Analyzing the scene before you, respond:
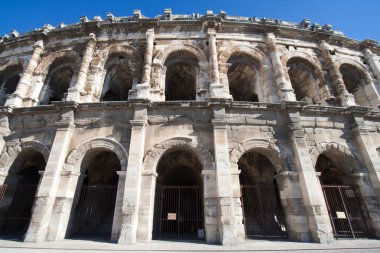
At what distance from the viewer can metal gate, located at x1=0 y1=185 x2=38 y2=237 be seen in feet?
23.5

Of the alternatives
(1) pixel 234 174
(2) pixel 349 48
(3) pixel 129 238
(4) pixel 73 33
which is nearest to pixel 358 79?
(2) pixel 349 48

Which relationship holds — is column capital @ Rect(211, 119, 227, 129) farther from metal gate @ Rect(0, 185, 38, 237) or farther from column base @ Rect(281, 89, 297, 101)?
metal gate @ Rect(0, 185, 38, 237)

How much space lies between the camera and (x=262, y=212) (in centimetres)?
809

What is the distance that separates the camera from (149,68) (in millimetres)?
8484

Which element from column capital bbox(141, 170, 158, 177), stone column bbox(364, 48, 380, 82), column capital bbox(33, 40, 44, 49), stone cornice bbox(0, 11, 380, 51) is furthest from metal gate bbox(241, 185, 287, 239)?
column capital bbox(33, 40, 44, 49)

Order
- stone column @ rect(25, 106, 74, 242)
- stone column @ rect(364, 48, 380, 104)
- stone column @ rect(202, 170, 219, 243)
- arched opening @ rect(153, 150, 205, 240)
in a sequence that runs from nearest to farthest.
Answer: stone column @ rect(202, 170, 219, 243) → stone column @ rect(25, 106, 74, 242) → arched opening @ rect(153, 150, 205, 240) → stone column @ rect(364, 48, 380, 104)

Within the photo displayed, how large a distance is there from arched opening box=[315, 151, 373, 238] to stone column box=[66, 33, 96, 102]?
9511mm

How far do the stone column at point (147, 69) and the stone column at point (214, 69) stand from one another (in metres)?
2.48

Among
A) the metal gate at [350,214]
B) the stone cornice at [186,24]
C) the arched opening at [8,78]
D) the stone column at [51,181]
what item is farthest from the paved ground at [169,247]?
the stone cornice at [186,24]

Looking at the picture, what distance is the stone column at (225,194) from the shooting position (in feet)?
18.6

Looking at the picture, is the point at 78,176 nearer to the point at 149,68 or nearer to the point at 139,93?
the point at 139,93

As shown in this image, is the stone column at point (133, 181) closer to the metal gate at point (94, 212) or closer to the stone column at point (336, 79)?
the metal gate at point (94, 212)

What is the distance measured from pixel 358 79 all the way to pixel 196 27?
8.64 metres

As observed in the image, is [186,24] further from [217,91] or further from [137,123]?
[137,123]
